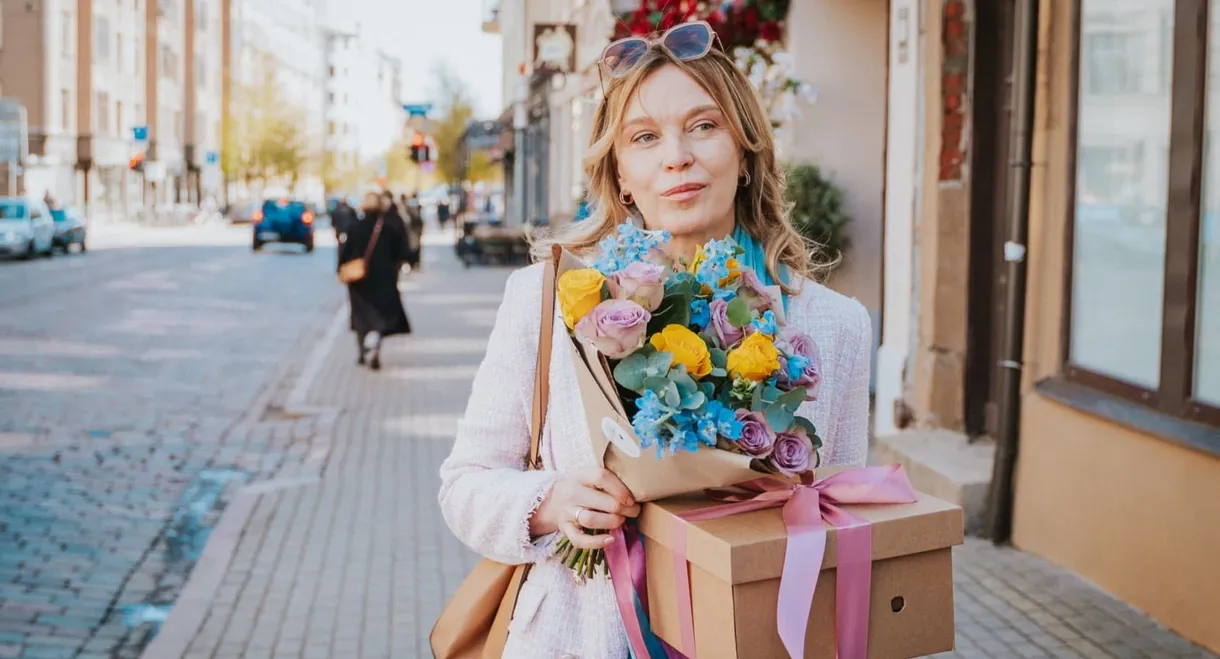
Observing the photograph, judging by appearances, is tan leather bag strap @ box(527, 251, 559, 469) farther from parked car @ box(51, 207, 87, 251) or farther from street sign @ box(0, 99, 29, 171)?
parked car @ box(51, 207, 87, 251)

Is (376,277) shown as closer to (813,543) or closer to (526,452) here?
(526,452)

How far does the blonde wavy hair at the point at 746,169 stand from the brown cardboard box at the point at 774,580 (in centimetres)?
53

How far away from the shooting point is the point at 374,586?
20.7ft

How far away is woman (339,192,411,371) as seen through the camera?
14.4 meters

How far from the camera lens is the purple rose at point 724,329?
1911mm

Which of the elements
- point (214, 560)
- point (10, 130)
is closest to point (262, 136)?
point (10, 130)

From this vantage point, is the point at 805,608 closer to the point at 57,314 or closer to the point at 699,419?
the point at 699,419

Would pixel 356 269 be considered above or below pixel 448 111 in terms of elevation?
below

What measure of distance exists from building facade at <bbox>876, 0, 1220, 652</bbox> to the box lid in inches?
137

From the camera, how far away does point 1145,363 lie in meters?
5.78

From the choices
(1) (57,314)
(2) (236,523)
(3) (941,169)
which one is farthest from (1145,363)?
(1) (57,314)

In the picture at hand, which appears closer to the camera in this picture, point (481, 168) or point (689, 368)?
point (689, 368)

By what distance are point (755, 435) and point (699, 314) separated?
0.20 meters

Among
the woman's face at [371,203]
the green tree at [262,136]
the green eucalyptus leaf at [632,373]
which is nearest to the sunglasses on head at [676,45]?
the green eucalyptus leaf at [632,373]
